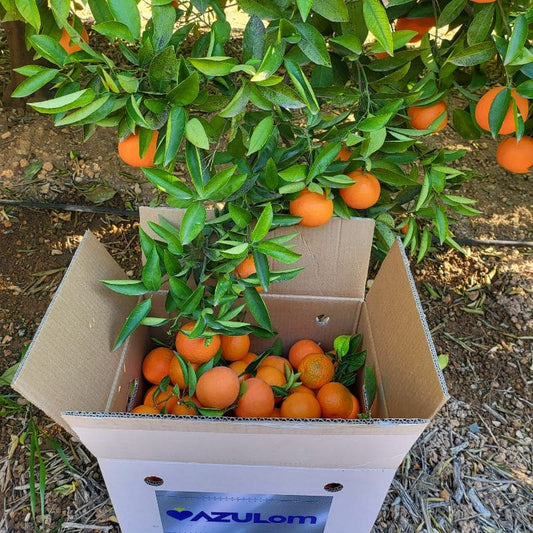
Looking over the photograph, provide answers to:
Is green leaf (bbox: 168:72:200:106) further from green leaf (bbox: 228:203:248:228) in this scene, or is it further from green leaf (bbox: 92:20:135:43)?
green leaf (bbox: 228:203:248:228)

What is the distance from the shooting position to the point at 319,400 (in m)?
1.10

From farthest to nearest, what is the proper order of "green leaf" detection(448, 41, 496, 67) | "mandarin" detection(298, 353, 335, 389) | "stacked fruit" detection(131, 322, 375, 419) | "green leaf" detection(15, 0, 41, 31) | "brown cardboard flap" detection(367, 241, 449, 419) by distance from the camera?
"mandarin" detection(298, 353, 335, 389), "stacked fruit" detection(131, 322, 375, 419), "green leaf" detection(448, 41, 496, 67), "brown cardboard flap" detection(367, 241, 449, 419), "green leaf" detection(15, 0, 41, 31)

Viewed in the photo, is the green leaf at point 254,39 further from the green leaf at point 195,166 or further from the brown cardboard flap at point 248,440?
the brown cardboard flap at point 248,440

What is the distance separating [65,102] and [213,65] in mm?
Result: 202

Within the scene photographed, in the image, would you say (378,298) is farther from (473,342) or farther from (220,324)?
(473,342)

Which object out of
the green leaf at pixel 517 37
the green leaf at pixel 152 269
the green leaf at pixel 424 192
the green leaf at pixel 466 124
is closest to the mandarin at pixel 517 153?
the green leaf at pixel 466 124

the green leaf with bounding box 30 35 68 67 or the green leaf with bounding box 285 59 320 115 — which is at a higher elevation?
the green leaf with bounding box 30 35 68 67

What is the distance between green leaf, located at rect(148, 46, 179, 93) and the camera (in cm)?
74

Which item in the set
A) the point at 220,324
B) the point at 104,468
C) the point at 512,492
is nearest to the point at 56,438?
the point at 104,468

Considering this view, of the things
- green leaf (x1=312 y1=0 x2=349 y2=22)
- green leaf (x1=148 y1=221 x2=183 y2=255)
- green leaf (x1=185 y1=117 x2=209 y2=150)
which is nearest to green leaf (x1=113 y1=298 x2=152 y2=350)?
green leaf (x1=148 y1=221 x2=183 y2=255)

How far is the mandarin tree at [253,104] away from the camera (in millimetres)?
756

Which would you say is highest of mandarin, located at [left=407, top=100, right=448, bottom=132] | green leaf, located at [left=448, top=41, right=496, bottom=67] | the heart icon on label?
green leaf, located at [left=448, top=41, right=496, bottom=67]

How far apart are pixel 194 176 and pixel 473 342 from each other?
1070 millimetres

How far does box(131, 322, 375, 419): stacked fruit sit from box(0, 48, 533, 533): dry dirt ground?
1.01ft
